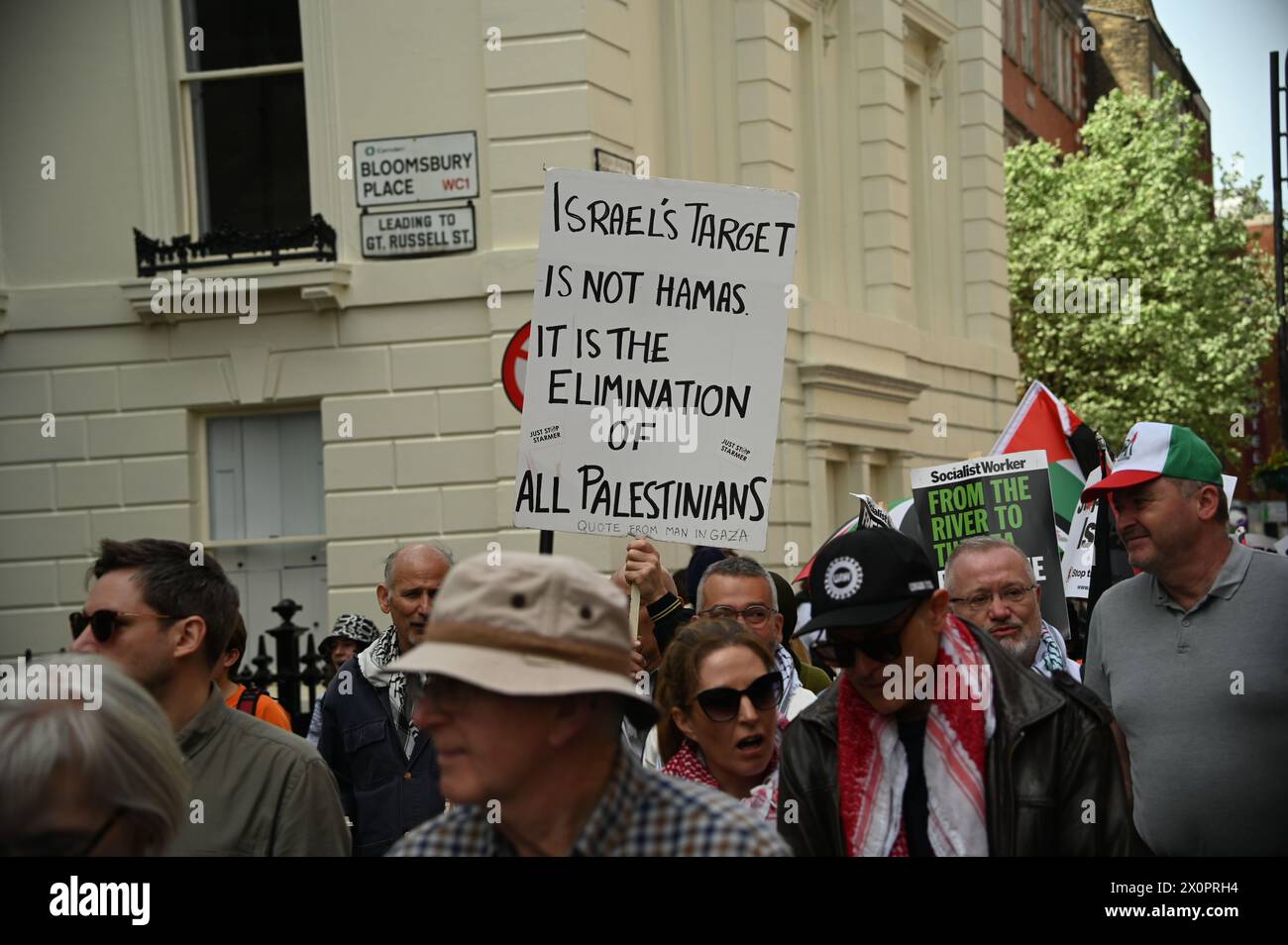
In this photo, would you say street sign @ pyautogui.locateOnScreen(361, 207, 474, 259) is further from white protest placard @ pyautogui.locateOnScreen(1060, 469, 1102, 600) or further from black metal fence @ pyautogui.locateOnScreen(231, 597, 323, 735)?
white protest placard @ pyautogui.locateOnScreen(1060, 469, 1102, 600)

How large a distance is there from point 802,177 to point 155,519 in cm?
871

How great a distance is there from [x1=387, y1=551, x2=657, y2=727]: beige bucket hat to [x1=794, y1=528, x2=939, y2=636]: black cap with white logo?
1144 millimetres

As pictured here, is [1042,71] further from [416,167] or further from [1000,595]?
[1000,595]

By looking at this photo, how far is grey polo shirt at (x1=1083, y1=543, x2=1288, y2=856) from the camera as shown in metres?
5.01

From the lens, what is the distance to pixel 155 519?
1555 centimetres

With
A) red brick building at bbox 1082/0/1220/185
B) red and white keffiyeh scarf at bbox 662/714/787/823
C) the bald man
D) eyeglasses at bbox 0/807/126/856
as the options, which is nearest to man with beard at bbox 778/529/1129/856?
red and white keffiyeh scarf at bbox 662/714/787/823

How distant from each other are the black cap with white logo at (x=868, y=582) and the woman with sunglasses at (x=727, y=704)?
34.5 inches

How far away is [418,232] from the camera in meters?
15.3

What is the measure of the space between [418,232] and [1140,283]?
28.2 m

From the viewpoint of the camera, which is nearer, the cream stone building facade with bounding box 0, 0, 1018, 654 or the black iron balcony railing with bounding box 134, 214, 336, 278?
the cream stone building facade with bounding box 0, 0, 1018, 654

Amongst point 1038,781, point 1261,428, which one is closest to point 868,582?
point 1038,781
